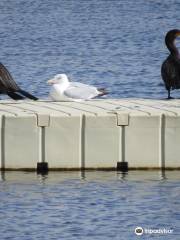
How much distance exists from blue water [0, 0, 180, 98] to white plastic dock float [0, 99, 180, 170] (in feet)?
51.4

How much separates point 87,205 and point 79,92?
16.6ft

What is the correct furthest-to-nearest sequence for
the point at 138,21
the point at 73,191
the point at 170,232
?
the point at 138,21 → the point at 73,191 → the point at 170,232

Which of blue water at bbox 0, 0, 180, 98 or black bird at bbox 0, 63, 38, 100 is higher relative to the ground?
blue water at bbox 0, 0, 180, 98

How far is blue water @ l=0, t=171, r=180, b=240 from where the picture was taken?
25.2 meters

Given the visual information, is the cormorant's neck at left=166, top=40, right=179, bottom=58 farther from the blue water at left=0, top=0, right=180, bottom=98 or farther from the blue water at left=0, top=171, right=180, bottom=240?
the blue water at left=0, top=0, right=180, bottom=98

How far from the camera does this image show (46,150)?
2977 centimetres

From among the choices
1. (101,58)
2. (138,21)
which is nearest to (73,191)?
(101,58)

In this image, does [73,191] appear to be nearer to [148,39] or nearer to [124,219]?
[124,219]

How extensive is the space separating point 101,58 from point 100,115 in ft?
102

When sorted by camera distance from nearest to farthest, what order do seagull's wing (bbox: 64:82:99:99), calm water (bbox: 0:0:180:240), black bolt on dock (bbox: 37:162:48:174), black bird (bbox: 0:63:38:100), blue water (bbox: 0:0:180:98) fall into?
calm water (bbox: 0:0:180:240)
black bolt on dock (bbox: 37:162:48:174)
black bird (bbox: 0:63:38:100)
seagull's wing (bbox: 64:82:99:99)
blue water (bbox: 0:0:180:98)

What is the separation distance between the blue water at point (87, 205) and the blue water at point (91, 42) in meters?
16.2

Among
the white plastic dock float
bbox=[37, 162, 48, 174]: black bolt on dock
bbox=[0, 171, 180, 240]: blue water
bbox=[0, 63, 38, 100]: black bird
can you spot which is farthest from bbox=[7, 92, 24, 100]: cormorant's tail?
bbox=[0, 171, 180, 240]: blue water

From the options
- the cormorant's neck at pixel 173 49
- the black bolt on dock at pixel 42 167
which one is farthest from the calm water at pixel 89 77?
the cormorant's neck at pixel 173 49

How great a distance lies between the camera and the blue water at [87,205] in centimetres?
2525
